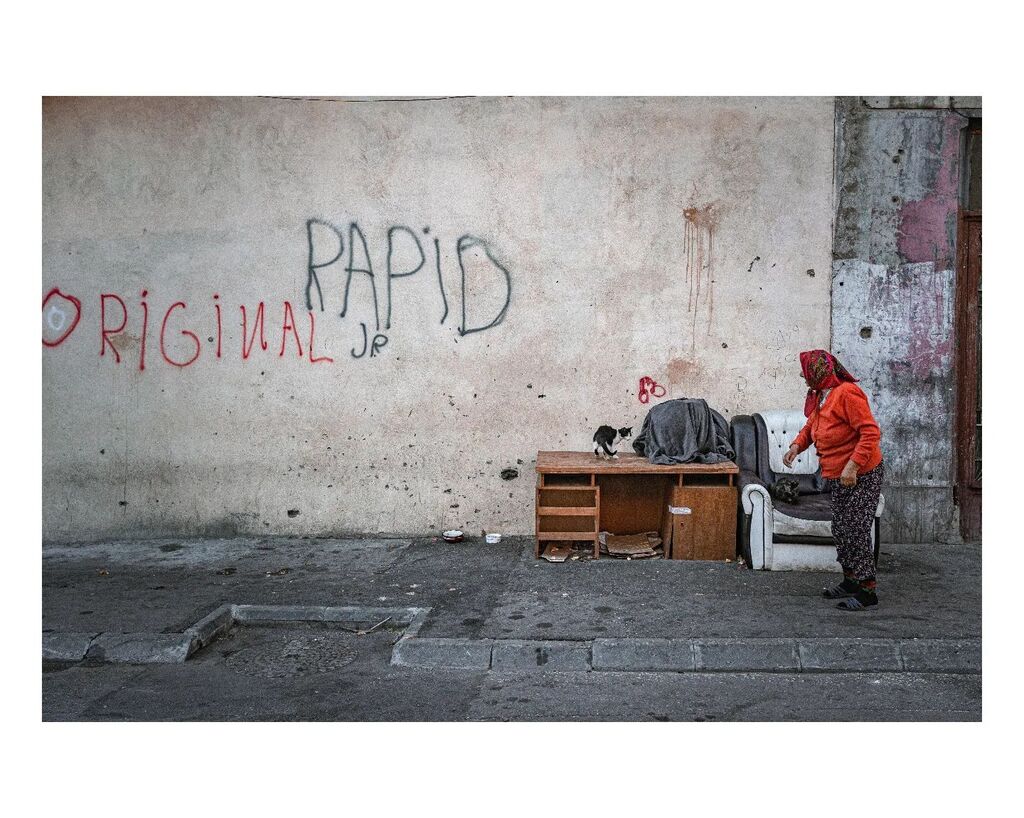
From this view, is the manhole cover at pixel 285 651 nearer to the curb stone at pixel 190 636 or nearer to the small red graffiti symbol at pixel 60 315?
the curb stone at pixel 190 636

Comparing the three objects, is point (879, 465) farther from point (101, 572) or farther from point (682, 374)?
point (101, 572)

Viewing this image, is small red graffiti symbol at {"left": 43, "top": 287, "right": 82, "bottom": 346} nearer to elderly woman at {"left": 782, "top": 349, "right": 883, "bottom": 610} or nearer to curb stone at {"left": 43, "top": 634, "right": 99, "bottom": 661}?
curb stone at {"left": 43, "top": 634, "right": 99, "bottom": 661}

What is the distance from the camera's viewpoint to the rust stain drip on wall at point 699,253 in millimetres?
8219

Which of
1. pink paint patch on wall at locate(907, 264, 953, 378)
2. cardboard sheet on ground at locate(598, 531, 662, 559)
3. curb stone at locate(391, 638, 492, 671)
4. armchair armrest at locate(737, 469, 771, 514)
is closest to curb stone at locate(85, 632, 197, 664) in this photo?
curb stone at locate(391, 638, 492, 671)

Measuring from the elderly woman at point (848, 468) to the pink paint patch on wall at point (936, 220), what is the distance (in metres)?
2.65

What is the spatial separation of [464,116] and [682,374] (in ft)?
10.3

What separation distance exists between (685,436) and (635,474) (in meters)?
0.56

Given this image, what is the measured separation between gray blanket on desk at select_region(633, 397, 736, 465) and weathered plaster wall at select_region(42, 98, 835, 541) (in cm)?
50

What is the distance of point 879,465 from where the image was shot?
614 centimetres

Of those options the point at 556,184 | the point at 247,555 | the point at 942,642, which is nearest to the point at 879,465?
the point at 942,642

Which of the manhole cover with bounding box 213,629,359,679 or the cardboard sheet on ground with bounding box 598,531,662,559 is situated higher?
the cardboard sheet on ground with bounding box 598,531,662,559

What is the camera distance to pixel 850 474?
237 inches

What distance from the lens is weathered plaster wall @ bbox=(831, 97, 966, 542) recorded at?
26.5ft

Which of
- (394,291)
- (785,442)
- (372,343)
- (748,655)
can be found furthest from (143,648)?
(785,442)
